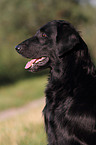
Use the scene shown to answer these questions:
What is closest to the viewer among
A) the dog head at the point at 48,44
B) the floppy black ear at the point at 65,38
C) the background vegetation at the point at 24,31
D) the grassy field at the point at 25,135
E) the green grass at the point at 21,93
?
the floppy black ear at the point at 65,38

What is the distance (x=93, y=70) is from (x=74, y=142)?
3.50 ft

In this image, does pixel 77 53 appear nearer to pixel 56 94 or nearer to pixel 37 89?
pixel 56 94

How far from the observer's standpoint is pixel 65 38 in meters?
3.28

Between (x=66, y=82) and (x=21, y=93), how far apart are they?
13981 mm

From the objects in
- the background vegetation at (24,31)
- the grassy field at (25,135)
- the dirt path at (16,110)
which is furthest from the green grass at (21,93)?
the grassy field at (25,135)

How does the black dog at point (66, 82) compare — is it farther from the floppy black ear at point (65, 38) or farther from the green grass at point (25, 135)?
the green grass at point (25, 135)

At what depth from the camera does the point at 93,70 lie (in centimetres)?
329

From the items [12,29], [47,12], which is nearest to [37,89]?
[12,29]

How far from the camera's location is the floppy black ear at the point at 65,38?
10.5 feet

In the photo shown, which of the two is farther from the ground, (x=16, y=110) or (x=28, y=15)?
(x=28, y=15)

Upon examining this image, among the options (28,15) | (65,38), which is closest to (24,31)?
(28,15)

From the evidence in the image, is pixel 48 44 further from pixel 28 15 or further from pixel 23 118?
pixel 28 15

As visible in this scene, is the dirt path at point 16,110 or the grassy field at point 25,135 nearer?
the grassy field at point 25,135

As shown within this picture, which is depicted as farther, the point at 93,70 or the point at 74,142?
the point at 93,70
